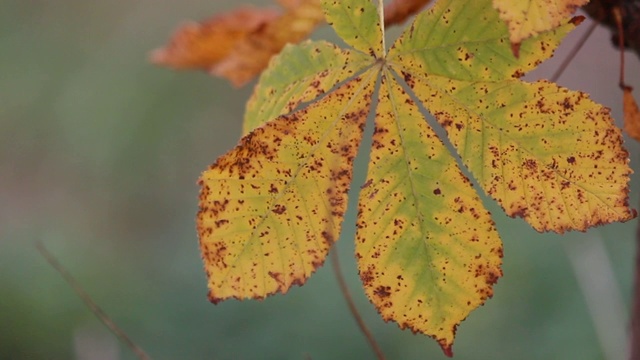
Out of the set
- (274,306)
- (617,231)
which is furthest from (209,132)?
(617,231)

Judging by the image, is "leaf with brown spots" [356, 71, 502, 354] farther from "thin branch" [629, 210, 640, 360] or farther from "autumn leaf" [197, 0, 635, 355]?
"thin branch" [629, 210, 640, 360]

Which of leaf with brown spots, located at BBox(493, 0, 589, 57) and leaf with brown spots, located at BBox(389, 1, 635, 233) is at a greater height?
leaf with brown spots, located at BBox(493, 0, 589, 57)

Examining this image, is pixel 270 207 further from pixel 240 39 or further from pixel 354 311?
pixel 240 39

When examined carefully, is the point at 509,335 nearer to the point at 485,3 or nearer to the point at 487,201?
the point at 487,201

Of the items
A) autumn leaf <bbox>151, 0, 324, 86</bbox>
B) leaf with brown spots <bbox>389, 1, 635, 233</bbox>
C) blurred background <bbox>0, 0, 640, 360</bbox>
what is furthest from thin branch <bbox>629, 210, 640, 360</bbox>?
blurred background <bbox>0, 0, 640, 360</bbox>

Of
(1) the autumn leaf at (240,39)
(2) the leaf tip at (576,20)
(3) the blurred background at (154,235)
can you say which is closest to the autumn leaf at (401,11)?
(1) the autumn leaf at (240,39)
